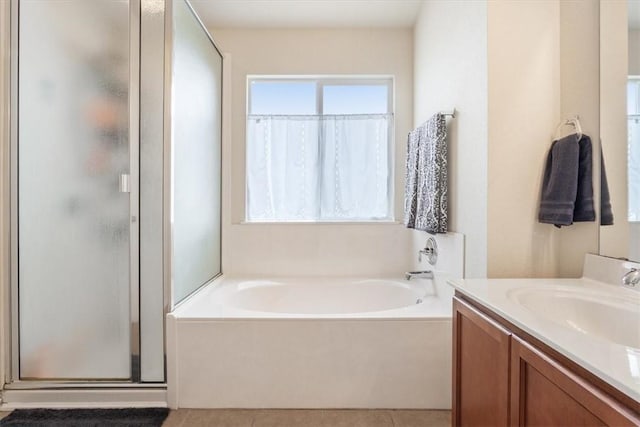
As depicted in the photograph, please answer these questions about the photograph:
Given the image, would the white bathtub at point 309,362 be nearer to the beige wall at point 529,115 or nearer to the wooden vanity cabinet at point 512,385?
the wooden vanity cabinet at point 512,385

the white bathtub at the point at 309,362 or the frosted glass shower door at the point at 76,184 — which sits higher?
the frosted glass shower door at the point at 76,184

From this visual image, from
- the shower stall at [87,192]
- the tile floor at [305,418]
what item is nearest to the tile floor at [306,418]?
the tile floor at [305,418]

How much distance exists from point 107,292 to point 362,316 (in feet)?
4.53

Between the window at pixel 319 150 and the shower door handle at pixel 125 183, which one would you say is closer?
the shower door handle at pixel 125 183

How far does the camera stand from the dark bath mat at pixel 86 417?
63.2 inches

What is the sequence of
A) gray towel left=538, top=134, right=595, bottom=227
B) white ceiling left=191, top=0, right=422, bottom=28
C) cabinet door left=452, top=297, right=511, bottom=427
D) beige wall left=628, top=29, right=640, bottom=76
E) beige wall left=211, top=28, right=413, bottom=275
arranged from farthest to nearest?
beige wall left=211, top=28, right=413, bottom=275 → white ceiling left=191, top=0, right=422, bottom=28 → gray towel left=538, top=134, right=595, bottom=227 → beige wall left=628, top=29, right=640, bottom=76 → cabinet door left=452, top=297, right=511, bottom=427

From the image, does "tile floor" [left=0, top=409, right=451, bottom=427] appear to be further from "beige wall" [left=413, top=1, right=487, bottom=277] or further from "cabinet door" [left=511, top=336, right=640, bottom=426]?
"cabinet door" [left=511, top=336, right=640, bottom=426]

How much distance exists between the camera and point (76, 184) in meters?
1.75

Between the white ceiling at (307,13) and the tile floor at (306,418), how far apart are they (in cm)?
268

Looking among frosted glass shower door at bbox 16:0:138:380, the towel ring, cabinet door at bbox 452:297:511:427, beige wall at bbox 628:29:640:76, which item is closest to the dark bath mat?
frosted glass shower door at bbox 16:0:138:380

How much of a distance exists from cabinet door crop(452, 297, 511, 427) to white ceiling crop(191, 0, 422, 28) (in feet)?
7.29

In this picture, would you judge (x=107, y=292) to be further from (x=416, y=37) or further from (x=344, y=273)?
(x=416, y=37)

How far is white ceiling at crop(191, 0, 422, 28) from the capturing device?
2395mm

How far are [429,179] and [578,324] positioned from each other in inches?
42.8
